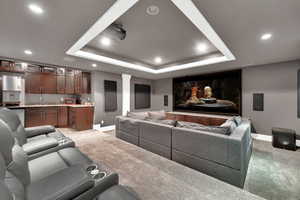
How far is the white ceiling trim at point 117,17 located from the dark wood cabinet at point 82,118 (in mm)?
2006

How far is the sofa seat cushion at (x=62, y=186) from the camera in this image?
29.1 inches

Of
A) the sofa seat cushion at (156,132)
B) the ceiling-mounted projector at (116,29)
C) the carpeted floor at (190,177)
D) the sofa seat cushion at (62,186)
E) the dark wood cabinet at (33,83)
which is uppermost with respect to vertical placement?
the ceiling-mounted projector at (116,29)

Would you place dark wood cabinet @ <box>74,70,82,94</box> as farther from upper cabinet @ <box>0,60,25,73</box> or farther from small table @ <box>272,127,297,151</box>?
small table @ <box>272,127,297,151</box>

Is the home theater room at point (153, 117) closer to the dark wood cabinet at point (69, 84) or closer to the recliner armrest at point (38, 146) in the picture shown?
the recliner armrest at point (38, 146)

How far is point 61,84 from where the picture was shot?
17.3 ft

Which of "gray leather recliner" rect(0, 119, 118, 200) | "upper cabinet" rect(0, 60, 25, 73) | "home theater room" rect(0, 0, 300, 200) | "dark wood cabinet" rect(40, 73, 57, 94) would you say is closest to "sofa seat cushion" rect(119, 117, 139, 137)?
"home theater room" rect(0, 0, 300, 200)

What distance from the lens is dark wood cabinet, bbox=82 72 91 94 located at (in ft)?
16.9

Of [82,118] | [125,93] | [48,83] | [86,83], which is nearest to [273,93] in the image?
[125,93]


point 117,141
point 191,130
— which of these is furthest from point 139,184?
point 117,141

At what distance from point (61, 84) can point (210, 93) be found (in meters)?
5.96

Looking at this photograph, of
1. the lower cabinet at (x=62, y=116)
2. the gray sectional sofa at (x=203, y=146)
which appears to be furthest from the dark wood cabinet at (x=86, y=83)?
the gray sectional sofa at (x=203, y=146)

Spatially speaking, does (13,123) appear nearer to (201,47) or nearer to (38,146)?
(38,146)

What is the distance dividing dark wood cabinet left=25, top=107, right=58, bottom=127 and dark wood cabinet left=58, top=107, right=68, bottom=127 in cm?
11

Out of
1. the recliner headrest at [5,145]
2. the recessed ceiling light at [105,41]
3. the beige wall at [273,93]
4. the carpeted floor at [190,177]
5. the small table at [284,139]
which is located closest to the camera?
the recliner headrest at [5,145]
